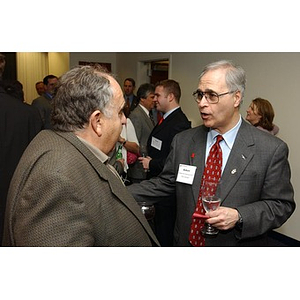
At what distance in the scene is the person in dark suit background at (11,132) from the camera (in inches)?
108

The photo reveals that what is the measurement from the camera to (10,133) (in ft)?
9.10

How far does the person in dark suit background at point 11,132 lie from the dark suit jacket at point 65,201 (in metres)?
1.73

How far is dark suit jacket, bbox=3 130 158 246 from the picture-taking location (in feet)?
3.26

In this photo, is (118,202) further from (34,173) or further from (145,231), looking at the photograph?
(34,173)

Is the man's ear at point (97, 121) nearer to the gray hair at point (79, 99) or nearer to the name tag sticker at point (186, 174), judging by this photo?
the gray hair at point (79, 99)

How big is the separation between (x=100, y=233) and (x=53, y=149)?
0.30 m

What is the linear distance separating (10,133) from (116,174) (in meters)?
1.67

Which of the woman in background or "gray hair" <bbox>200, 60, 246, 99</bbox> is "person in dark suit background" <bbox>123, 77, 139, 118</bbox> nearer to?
the woman in background

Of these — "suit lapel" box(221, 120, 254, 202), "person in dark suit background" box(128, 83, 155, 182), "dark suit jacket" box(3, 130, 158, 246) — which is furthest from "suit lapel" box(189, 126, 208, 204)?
"person in dark suit background" box(128, 83, 155, 182)

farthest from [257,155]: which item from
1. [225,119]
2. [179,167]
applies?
[179,167]

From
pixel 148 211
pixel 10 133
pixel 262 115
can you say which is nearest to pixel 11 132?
pixel 10 133

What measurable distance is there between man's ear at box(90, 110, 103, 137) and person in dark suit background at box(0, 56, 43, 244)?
1.77 metres

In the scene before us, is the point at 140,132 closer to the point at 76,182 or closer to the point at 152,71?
the point at 76,182

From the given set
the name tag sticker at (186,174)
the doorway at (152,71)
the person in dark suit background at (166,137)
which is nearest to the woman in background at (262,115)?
the person in dark suit background at (166,137)
